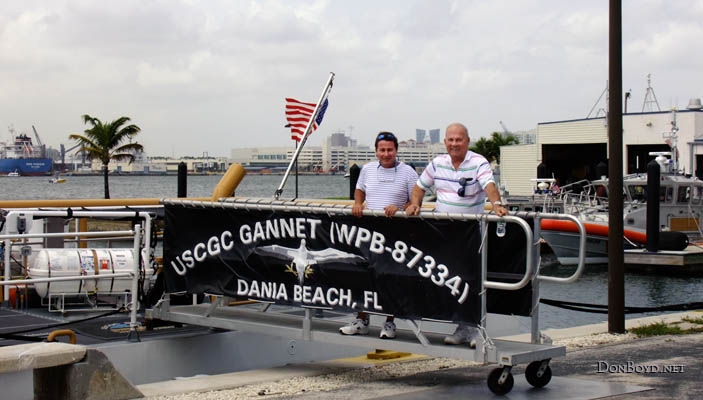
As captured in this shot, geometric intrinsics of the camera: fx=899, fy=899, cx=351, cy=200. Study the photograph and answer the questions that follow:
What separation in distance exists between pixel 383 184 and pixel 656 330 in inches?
191

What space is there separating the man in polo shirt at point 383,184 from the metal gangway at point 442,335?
141mm

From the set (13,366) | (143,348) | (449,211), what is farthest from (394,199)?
(13,366)

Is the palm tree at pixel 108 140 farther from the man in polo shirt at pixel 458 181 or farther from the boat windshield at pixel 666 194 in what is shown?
the man in polo shirt at pixel 458 181

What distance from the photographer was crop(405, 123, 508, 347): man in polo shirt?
7469mm

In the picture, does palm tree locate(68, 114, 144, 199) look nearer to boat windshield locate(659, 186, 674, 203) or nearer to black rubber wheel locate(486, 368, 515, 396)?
boat windshield locate(659, 186, 674, 203)

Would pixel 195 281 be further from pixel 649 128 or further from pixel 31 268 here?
pixel 649 128

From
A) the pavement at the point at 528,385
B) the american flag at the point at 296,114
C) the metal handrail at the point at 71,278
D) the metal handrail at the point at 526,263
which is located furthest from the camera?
the american flag at the point at 296,114

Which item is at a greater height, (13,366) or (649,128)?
(649,128)

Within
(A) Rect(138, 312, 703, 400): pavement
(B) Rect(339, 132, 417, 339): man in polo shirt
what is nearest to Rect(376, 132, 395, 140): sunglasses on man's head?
(B) Rect(339, 132, 417, 339): man in polo shirt

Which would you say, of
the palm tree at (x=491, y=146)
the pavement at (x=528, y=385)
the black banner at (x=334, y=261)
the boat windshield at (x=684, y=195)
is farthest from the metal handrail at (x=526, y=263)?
the palm tree at (x=491, y=146)

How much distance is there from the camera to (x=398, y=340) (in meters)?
7.80

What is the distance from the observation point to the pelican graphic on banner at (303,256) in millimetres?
8086

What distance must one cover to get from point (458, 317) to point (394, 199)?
1.43m

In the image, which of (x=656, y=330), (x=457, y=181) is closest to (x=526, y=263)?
(x=457, y=181)
